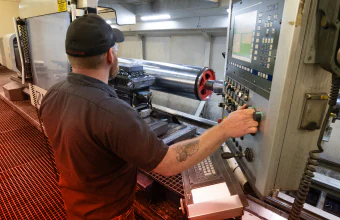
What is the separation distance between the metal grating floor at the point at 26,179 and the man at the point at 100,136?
1.86 feet

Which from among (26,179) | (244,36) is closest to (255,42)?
(244,36)

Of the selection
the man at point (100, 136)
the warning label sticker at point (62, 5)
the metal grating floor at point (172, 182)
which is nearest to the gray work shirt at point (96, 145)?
the man at point (100, 136)

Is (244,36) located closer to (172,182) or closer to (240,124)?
(240,124)

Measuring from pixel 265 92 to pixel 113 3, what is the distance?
1876mm

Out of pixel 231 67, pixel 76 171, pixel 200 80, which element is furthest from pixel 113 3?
pixel 76 171

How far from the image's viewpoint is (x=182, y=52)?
12.5ft

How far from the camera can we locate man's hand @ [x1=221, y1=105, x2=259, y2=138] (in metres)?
0.78

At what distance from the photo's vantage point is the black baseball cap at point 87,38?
0.75 m

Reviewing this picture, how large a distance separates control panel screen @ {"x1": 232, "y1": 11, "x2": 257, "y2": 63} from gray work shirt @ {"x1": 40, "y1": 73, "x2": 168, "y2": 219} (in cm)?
60

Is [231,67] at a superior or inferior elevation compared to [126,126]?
superior

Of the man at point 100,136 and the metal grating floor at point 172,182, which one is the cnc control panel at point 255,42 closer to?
the man at point 100,136

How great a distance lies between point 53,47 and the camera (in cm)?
185

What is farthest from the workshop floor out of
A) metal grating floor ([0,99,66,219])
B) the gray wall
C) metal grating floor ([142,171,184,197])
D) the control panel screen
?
the gray wall

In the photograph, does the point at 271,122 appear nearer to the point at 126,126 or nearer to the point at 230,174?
the point at 230,174
